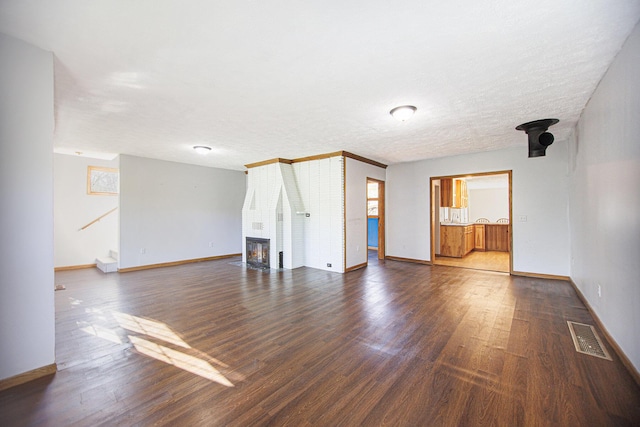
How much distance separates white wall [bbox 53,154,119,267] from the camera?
20.0ft

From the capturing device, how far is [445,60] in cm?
225

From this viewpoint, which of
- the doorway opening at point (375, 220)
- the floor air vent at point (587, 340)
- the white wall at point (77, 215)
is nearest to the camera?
the floor air vent at point (587, 340)

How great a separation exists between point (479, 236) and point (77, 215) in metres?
11.3

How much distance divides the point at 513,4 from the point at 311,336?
10.0 feet

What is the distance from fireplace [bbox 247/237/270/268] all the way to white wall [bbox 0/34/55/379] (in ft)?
13.8

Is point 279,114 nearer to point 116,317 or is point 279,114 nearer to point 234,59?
point 234,59

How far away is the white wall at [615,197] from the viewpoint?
1.96m

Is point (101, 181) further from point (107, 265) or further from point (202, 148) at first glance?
point (202, 148)

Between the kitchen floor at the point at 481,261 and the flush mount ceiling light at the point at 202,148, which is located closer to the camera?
the flush mount ceiling light at the point at 202,148

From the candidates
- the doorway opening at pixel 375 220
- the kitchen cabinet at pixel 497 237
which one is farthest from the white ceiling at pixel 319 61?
the kitchen cabinet at pixel 497 237

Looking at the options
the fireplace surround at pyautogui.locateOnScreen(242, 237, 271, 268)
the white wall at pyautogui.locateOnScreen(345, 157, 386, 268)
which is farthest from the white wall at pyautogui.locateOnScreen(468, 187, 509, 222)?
the fireplace surround at pyautogui.locateOnScreen(242, 237, 271, 268)

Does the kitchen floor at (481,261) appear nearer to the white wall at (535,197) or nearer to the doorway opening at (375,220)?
the white wall at (535,197)

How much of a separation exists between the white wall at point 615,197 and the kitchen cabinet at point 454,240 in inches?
152

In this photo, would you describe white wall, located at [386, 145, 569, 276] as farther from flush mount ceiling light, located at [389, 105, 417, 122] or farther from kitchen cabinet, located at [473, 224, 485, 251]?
kitchen cabinet, located at [473, 224, 485, 251]
